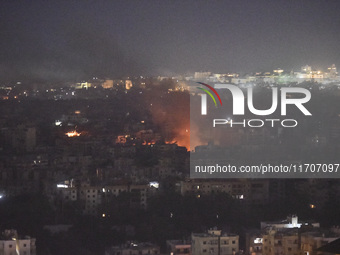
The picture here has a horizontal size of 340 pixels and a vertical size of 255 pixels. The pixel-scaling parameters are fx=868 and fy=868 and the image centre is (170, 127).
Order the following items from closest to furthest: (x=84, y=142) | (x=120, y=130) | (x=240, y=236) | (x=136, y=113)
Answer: (x=240, y=236) < (x=84, y=142) < (x=120, y=130) < (x=136, y=113)

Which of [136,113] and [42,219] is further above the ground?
[136,113]

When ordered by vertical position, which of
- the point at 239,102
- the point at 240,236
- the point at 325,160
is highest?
the point at 239,102

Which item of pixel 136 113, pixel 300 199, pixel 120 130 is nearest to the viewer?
pixel 300 199

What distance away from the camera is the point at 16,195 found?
23.4 ft

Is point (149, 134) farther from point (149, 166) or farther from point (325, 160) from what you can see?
point (325, 160)

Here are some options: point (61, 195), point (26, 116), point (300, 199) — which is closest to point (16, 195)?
point (61, 195)

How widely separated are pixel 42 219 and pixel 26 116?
17.4 ft

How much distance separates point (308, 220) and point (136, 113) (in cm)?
641

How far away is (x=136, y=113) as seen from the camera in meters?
11.8

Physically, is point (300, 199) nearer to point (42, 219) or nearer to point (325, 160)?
point (325, 160)

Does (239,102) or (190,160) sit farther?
(190,160)

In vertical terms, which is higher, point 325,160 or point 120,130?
point 120,130

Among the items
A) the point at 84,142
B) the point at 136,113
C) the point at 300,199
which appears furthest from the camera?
the point at 136,113

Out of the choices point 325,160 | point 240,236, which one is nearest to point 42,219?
point 240,236
